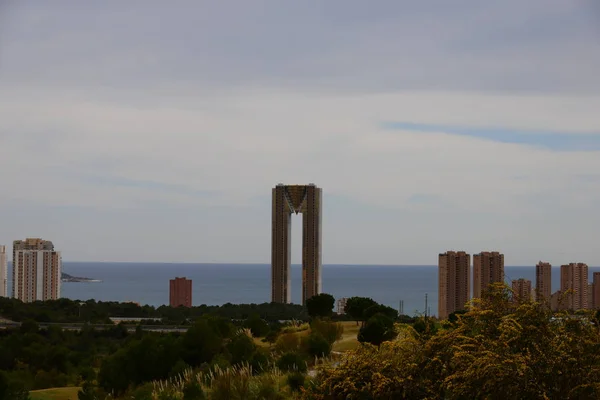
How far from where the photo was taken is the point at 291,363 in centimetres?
1498

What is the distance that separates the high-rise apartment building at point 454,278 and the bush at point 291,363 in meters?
35.3

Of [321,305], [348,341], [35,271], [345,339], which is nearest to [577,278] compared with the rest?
[321,305]

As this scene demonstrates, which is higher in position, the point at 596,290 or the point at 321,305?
the point at 321,305

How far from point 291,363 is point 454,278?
3628 cm

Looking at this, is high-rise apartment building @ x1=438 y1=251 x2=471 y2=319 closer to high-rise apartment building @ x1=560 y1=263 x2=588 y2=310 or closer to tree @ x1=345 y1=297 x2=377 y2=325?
high-rise apartment building @ x1=560 y1=263 x2=588 y2=310

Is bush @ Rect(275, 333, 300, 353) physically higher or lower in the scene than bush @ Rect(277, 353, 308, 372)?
lower

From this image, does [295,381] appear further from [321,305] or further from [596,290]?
[596,290]

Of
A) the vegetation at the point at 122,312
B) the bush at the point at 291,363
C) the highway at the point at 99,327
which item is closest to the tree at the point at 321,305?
the highway at the point at 99,327

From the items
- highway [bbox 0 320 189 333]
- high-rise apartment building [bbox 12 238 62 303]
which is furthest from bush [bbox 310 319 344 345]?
high-rise apartment building [bbox 12 238 62 303]

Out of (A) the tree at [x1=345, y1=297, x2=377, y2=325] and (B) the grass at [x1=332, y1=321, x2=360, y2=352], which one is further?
(A) the tree at [x1=345, y1=297, x2=377, y2=325]

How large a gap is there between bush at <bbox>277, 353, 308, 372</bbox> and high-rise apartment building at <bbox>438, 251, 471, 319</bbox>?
3529 cm

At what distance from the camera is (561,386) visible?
7820 mm

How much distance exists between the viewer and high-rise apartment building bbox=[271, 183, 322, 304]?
59.5 m

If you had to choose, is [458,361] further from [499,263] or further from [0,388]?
[499,263]
